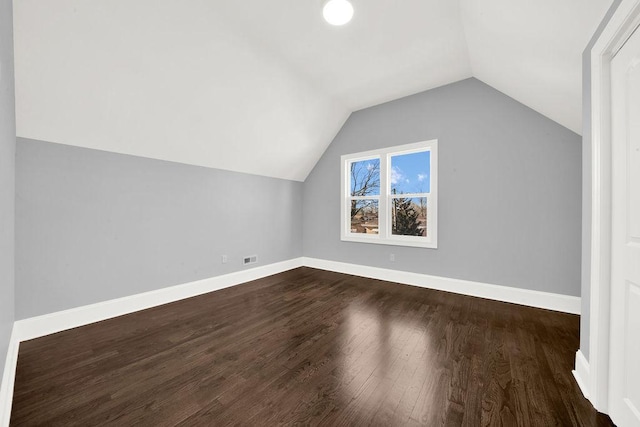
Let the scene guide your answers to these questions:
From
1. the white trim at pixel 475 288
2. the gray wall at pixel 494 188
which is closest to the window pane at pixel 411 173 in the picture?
the gray wall at pixel 494 188

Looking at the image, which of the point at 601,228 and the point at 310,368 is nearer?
the point at 601,228

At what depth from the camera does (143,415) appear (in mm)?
1329

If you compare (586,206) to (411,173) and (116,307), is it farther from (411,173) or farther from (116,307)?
(116,307)

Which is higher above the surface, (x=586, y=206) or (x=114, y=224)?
(x=586, y=206)

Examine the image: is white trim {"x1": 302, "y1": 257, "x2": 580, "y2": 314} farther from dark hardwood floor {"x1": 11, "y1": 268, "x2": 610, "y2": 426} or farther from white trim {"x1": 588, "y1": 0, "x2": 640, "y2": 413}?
white trim {"x1": 588, "y1": 0, "x2": 640, "y2": 413}

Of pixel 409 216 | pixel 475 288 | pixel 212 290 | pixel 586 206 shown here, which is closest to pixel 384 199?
pixel 409 216

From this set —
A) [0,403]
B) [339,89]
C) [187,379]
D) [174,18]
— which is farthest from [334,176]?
[0,403]

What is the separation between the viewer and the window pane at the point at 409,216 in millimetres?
3742

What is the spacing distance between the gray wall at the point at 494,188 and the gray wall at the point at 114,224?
2678mm

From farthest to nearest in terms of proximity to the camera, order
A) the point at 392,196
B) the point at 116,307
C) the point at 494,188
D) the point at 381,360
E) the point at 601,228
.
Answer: the point at 392,196
the point at 494,188
the point at 116,307
the point at 381,360
the point at 601,228

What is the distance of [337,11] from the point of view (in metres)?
2.07

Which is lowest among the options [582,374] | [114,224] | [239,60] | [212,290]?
[212,290]

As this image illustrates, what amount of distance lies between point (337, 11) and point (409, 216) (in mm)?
2884

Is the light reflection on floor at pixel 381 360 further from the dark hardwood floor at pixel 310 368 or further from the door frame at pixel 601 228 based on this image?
the door frame at pixel 601 228
